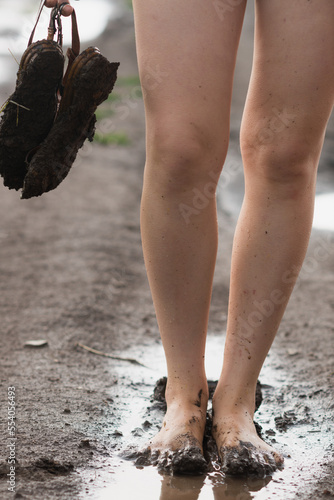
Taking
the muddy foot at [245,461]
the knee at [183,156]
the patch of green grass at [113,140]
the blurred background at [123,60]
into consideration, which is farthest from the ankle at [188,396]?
the patch of green grass at [113,140]

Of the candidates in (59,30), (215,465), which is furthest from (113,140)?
(215,465)

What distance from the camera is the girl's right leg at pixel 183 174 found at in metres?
1.39

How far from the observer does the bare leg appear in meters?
1.40

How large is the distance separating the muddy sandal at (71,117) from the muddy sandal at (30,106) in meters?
0.04

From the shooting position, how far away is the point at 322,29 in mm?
1397

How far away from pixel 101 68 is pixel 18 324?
4.21ft

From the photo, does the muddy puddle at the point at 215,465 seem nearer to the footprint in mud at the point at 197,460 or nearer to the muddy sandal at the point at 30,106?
the footprint in mud at the point at 197,460

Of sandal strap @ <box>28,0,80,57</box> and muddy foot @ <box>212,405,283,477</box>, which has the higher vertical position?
sandal strap @ <box>28,0,80,57</box>

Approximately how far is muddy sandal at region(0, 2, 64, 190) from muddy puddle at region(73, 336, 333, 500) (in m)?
0.78

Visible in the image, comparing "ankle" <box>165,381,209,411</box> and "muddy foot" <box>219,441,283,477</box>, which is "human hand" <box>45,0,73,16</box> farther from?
"muddy foot" <box>219,441,283,477</box>

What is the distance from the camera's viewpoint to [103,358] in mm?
2225

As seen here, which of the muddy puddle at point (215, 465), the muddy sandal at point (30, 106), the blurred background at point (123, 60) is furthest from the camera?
the blurred background at point (123, 60)

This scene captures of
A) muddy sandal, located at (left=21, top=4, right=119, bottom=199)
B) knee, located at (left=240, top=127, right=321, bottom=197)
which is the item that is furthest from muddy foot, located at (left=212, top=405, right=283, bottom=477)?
muddy sandal, located at (left=21, top=4, right=119, bottom=199)

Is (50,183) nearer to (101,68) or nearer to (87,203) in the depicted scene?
(101,68)
